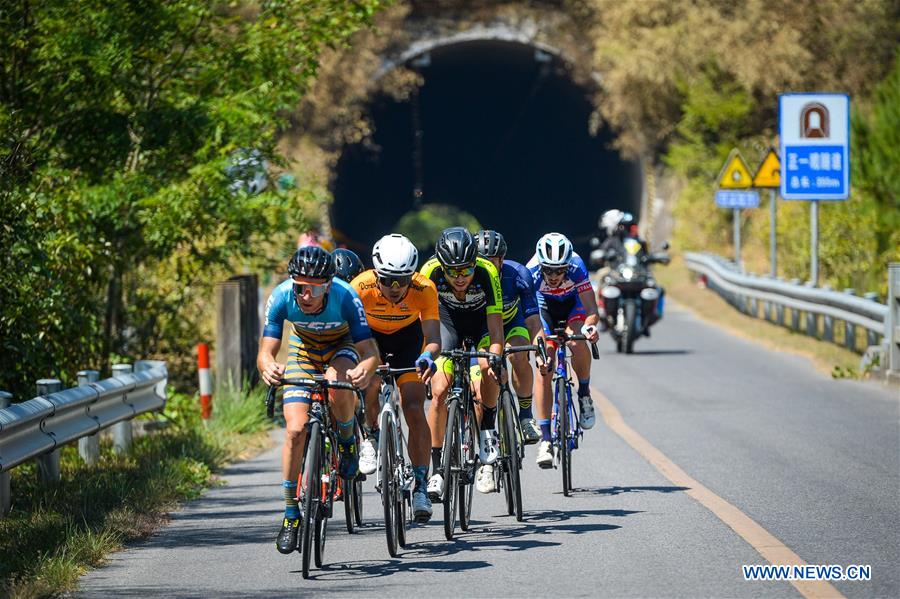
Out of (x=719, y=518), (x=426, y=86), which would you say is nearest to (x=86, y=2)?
(x=719, y=518)

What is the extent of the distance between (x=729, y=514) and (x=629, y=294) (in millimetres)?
11864

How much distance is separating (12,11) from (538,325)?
6.04m

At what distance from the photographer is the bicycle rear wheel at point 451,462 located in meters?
8.39

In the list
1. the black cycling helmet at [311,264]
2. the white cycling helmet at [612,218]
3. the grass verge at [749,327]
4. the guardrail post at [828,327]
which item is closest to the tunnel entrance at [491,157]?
the grass verge at [749,327]

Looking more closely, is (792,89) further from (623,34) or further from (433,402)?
(433,402)

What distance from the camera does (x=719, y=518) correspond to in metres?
8.77

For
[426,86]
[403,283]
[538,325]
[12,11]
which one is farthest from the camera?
[426,86]

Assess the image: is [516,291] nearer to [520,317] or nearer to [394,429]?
[520,317]

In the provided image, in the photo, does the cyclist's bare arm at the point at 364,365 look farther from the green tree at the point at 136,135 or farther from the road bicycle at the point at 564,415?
the green tree at the point at 136,135

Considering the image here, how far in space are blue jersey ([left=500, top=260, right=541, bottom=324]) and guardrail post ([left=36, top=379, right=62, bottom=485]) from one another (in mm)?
3110

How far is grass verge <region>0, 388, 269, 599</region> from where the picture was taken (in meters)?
7.66

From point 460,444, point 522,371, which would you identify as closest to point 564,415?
point 522,371

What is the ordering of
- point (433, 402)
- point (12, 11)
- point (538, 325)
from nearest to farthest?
1. point (433, 402)
2. point (538, 325)
3. point (12, 11)

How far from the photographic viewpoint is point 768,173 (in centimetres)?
2497
